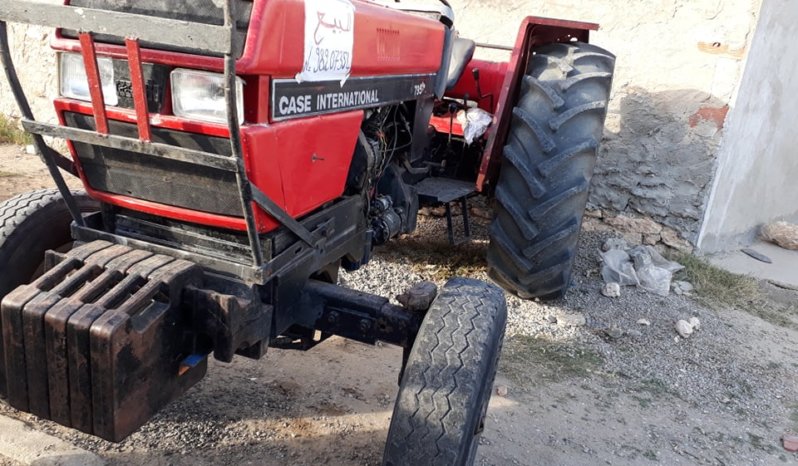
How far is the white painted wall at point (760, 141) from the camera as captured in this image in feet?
16.1

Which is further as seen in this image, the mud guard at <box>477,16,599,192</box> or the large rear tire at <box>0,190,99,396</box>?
the mud guard at <box>477,16,599,192</box>

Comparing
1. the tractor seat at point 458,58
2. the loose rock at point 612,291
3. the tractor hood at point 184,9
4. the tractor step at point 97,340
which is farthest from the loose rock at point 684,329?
the tractor hood at point 184,9

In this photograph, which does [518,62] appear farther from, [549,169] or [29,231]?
[29,231]

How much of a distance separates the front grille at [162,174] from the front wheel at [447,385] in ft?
2.34

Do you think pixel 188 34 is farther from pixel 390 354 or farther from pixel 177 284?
pixel 390 354

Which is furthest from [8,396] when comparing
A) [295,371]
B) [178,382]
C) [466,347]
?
[295,371]

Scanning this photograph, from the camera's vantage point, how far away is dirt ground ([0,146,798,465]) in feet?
8.86

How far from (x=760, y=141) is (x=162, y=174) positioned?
5.12 metres

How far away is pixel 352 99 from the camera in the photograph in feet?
7.98

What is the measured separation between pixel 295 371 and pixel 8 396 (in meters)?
1.53

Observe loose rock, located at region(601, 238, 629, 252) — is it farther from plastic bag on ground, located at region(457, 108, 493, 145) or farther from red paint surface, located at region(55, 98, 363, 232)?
red paint surface, located at region(55, 98, 363, 232)

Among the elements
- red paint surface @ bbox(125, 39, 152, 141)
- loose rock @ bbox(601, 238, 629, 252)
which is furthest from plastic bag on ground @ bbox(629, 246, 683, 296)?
red paint surface @ bbox(125, 39, 152, 141)

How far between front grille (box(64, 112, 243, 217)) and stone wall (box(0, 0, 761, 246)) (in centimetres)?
395

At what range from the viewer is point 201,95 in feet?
6.21
